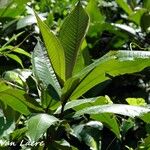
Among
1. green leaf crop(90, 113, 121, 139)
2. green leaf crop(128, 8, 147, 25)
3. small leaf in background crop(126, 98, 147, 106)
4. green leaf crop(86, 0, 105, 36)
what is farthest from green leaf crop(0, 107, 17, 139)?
green leaf crop(128, 8, 147, 25)

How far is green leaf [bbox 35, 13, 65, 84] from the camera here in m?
1.40

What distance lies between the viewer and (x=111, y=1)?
2.74 metres

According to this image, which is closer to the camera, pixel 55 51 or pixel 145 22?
pixel 55 51

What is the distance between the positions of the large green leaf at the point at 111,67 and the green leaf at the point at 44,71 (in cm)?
6

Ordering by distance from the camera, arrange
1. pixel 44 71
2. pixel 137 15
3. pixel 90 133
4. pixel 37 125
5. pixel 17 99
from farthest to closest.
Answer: pixel 137 15, pixel 90 133, pixel 44 71, pixel 17 99, pixel 37 125

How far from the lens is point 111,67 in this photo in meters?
1.41

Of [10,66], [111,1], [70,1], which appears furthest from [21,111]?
[111,1]

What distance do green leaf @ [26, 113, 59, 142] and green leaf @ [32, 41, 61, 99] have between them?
173 mm

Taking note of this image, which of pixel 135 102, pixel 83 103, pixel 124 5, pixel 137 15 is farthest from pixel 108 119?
pixel 124 5

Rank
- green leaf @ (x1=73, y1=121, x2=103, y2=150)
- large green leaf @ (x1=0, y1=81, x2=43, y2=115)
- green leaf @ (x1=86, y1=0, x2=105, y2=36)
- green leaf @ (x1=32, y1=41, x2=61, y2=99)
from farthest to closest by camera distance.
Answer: green leaf @ (x1=86, y1=0, x2=105, y2=36) < green leaf @ (x1=73, y1=121, x2=103, y2=150) < green leaf @ (x1=32, y1=41, x2=61, y2=99) < large green leaf @ (x1=0, y1=81, x2=43, y2=115)

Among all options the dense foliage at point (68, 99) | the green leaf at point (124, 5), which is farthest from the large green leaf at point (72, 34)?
the green leaf at point (124, 5)

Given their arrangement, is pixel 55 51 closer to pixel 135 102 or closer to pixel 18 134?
pixel 18 134

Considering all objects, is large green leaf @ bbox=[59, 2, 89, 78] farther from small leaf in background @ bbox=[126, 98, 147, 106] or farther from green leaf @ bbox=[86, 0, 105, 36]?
green leaf @ bbox=[86, 0, 105, 36]

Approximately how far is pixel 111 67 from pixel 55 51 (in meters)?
0.17
